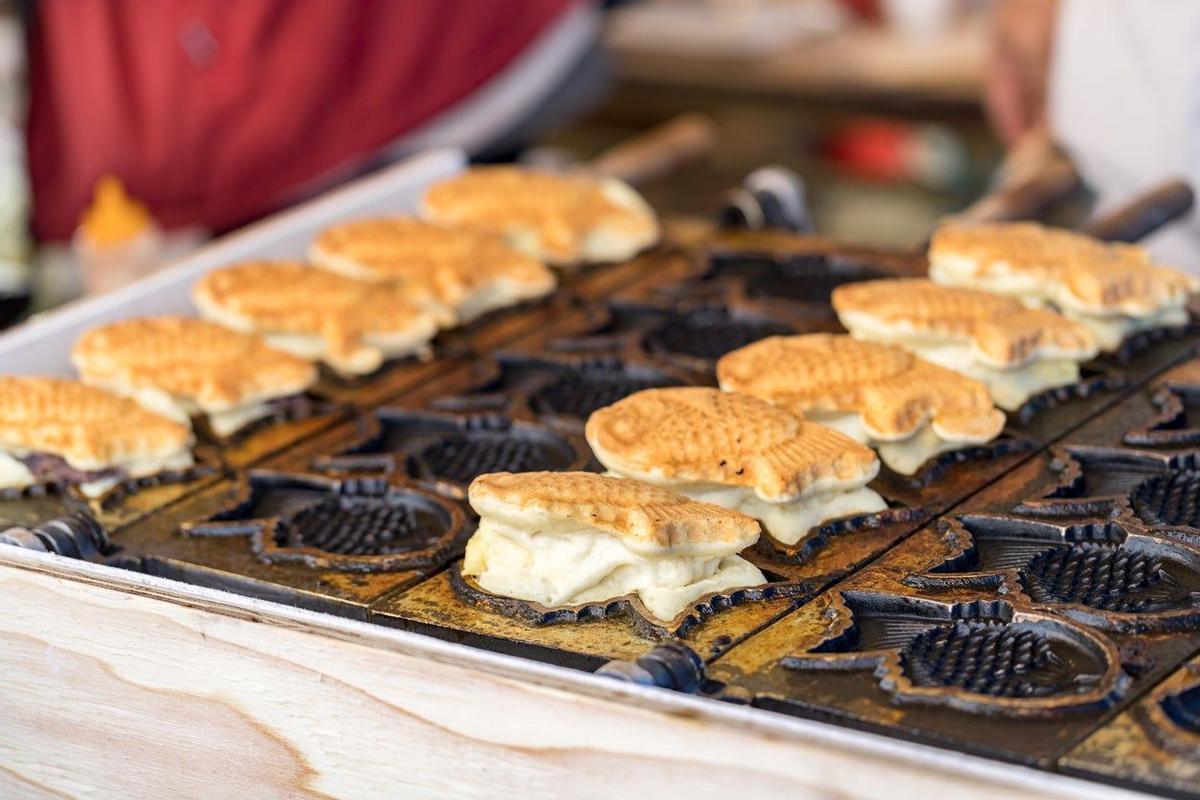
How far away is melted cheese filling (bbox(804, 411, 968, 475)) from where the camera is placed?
152 cm

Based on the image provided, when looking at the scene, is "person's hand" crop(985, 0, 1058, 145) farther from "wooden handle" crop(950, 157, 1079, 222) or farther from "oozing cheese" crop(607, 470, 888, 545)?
"oozing cheese" crop(607, 470, 888, 545)

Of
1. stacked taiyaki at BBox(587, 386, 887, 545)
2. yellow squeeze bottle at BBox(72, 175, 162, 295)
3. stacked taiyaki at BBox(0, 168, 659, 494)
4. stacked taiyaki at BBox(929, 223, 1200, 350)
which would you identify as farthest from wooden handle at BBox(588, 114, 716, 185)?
stacked taiyaki at BBox(587, 386, 887, 545)

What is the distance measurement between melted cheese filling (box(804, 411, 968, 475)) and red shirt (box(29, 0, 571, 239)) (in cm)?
219

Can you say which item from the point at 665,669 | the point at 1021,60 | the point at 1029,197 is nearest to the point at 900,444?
Answer: the point at 665,669

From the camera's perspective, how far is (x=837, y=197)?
5.12 metres

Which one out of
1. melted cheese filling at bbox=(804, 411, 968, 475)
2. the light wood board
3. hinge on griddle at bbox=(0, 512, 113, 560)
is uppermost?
melted cheese filling at bbox=(804, 411, 968, 475)

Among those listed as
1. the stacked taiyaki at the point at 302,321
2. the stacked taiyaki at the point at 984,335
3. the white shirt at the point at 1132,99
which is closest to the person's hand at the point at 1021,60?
the white shirt at the point at 1132,99

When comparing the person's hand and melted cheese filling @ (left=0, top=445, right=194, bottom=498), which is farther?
the person's hand

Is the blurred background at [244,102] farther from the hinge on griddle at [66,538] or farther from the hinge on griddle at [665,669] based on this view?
the hinge on griddle at [665,669]

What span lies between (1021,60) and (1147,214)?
133 cm

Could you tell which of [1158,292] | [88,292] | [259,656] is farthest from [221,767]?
[88,292]

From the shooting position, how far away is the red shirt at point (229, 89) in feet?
11.0

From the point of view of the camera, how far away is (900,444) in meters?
1.53

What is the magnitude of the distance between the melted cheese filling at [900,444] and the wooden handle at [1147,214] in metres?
0.62
